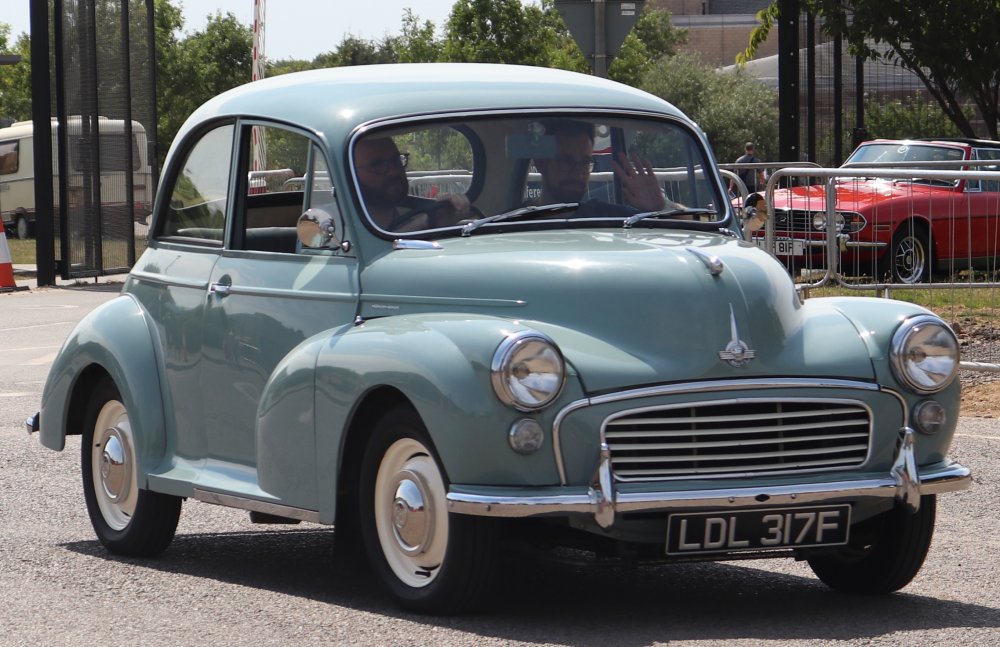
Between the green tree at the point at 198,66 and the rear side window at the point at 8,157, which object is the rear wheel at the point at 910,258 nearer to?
the rear side window at the point at 8,157

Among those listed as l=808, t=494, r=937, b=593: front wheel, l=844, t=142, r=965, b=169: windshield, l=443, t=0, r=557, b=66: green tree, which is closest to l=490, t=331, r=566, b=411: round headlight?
l=808, t=494, r=937, b=593: front wheel

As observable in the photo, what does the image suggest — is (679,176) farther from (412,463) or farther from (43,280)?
(43,280)

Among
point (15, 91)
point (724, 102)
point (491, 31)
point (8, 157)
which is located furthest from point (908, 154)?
point (15, 91)

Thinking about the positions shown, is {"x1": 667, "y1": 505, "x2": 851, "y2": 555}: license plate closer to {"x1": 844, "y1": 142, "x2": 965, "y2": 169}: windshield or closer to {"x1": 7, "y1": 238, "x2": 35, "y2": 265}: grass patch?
{"x1": 844, "y1": 142, "x2": 965, "y2": 169}: windshield

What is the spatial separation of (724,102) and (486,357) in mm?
67943

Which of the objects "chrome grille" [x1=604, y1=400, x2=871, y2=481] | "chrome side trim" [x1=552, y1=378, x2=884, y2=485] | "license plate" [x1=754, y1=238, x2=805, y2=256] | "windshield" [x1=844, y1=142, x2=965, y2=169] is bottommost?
"chrome grille" [x1=604, y1=400, x2=871, y2=481]

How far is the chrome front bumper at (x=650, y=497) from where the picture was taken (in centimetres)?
516

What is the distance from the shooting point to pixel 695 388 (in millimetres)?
5355

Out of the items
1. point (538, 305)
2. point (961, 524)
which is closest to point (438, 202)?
point (538, 305)

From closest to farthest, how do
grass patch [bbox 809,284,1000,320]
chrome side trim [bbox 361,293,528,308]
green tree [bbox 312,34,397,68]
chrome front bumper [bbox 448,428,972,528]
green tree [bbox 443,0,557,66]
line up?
chrome front bumper [bbox 448,428,972,528], chrome side trim [bbox 361,293,528,308], grass patch [bbox 809,284,1000,320], green tree [bbox 443,0,557,66], green tree [bbox 312,34,397,68]

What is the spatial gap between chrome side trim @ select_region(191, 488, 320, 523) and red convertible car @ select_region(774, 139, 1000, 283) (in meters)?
5.93

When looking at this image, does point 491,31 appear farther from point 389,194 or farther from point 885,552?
point 885,552

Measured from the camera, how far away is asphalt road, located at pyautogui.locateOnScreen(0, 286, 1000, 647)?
537 centimetres

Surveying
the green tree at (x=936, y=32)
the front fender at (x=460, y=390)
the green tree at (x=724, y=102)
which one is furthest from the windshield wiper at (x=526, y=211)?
the green tree at (x=724, y=102)
